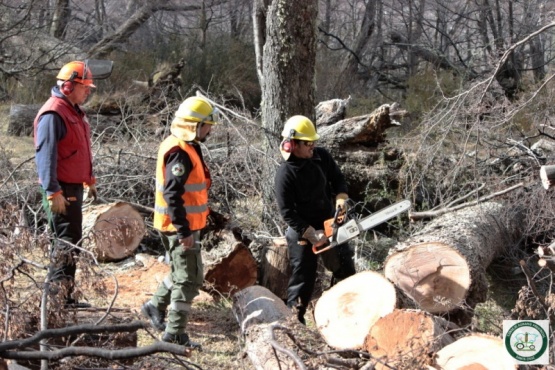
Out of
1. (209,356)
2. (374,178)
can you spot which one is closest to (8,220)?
(209,356)

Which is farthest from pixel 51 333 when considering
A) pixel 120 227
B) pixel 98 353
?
pixel 120 227

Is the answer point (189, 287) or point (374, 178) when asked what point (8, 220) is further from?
point (374, 178)

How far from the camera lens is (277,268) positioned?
612cm

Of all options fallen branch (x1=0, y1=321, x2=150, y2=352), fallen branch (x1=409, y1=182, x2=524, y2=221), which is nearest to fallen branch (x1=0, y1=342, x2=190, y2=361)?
fallen branch (x1=0, y1=321, x2=150, y2=352)

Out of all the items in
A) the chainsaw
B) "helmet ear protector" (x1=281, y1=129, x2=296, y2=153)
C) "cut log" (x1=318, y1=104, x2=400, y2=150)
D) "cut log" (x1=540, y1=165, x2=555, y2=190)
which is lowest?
the chainsaw

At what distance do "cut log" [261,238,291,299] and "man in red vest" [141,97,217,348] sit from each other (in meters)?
1.26

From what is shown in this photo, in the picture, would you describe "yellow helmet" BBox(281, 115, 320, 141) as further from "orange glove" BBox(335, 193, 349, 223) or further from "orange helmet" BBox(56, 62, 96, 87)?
"orange helmet" BBox(56, 62, 96, 87)

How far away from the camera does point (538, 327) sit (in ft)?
9.63

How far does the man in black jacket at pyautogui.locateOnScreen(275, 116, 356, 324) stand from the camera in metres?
5.23

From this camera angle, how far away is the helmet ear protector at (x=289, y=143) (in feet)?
17.1

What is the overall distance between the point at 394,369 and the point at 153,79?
982 centimetres

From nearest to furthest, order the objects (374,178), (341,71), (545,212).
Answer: (545,212)
(374,178)
(341,71)

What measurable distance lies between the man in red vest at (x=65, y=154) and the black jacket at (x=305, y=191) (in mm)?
1480

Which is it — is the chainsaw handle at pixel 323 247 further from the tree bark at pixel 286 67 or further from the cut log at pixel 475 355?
the tree bark at pixel 286 67
